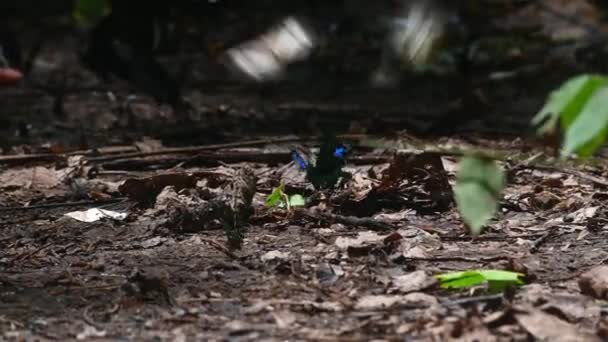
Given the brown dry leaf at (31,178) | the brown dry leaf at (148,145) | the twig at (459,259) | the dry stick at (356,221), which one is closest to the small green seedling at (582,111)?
the twig at (459,259)

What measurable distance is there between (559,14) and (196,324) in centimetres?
490

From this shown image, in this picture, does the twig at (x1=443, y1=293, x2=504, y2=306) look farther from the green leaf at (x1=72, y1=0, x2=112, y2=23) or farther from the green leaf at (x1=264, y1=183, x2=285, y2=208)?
the green leaf at (x1=72, y1=0, x2=112, y2=23)

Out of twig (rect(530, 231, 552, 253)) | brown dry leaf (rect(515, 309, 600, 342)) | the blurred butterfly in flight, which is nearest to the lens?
brown dry leaf (rect(515, 309, 600, 342))

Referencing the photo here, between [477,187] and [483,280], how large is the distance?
852mm

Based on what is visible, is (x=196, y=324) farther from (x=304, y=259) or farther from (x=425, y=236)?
(x=425, y=236)

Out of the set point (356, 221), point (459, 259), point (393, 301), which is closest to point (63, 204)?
point (356, 221)

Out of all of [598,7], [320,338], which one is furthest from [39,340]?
[598,7]

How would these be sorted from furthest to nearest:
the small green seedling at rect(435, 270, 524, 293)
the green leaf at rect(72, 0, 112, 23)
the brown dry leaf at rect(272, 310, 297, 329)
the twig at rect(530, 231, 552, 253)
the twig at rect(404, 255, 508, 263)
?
the green leaf at rect(72, 0, 112, 23) → the twig at rect(530, 231, 552, 253) → the twig at rect(404, 255, 508, 263) → the small green seedling at rect(435, 270, 524, 293) → the brown dry leaf at rect(272, 310, 297, 329)

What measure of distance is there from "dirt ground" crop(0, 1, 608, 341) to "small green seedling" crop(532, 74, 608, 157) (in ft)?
0.45

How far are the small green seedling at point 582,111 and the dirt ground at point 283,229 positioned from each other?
14cm

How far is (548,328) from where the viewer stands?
5.80 feet

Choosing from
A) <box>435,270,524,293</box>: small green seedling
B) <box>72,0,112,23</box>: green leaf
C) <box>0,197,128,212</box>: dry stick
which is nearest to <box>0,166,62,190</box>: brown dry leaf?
<box>0,197,128,212</box>: dry stick

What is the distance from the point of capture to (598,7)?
609cm

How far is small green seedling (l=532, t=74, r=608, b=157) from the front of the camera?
3.55 ft
